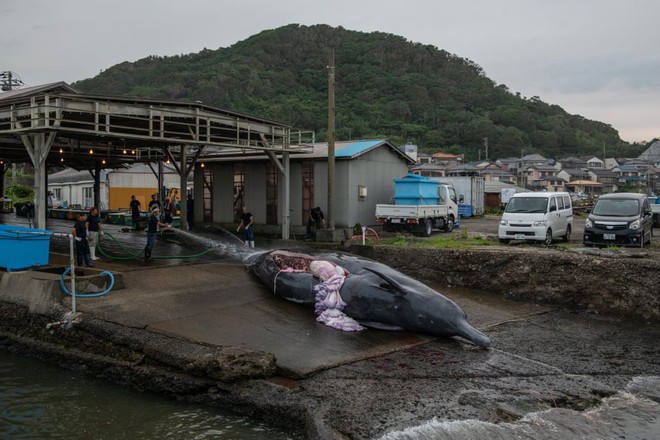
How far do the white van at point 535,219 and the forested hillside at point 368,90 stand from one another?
5571 cm

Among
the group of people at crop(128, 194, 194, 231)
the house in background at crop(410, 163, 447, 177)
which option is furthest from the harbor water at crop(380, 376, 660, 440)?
the house in background at crop(410, 163, 447, 177)

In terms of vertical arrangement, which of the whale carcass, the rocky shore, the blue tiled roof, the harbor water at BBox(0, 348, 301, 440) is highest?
the blue tiled roof

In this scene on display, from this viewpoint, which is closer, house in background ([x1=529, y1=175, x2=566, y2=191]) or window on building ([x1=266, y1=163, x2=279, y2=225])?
window on building ([x1=266, y1=163, x2=279, y2=225])

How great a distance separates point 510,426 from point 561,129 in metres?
124

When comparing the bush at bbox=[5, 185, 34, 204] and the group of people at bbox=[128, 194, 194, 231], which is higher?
the bush at bbox=[5, 185, 34, 204]

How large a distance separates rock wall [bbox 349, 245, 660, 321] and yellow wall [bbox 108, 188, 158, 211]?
3087 cm

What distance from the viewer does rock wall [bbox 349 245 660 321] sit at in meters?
11.6

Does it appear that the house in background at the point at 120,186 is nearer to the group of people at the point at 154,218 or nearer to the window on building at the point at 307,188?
the group of people at the point at 154,218

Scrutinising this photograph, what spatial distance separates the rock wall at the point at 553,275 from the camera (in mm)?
11555

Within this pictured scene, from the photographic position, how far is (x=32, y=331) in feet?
35.0

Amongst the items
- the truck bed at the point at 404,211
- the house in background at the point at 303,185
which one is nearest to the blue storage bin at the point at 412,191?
the truck bed at the point at 404,211

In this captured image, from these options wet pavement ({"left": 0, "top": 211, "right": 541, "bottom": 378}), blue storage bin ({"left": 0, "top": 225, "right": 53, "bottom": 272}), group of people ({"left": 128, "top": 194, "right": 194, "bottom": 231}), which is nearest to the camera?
wet pavement ({"left": 0, "top": 211, "right": 541, "bottom": 378})

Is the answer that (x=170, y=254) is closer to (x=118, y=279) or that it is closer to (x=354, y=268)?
(x=118, y=279)

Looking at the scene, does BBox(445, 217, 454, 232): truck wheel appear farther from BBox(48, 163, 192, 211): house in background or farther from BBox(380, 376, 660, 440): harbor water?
BBox(48, 163, 192, 211): house in background
